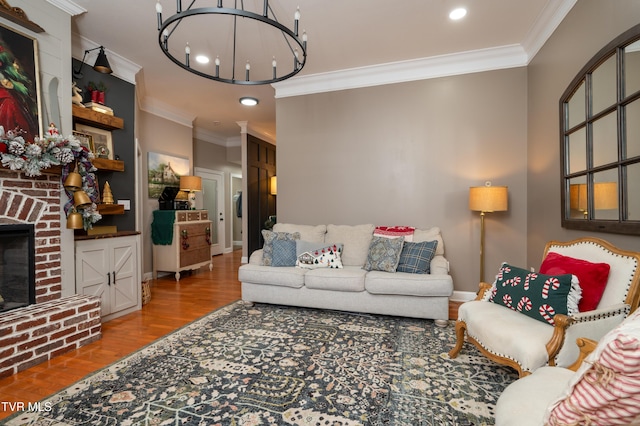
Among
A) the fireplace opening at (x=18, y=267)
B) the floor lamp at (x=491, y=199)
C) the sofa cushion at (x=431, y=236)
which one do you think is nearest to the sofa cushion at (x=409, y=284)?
the sofa cushion at (x=431, y=236)

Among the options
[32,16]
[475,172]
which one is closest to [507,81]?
[475,172]

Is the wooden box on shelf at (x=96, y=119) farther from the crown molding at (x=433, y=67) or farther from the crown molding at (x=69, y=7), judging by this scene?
the crown molding at (x=433, y=67)

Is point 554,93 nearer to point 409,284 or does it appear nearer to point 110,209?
point 409,284

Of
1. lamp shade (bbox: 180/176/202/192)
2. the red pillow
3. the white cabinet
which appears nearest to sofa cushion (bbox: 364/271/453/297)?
the red pillow

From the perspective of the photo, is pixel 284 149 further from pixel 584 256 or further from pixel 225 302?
pixel 584 256

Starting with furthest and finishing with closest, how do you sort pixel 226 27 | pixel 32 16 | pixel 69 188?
pixel 226 27 < pixel 69 188 < pixel 32 16

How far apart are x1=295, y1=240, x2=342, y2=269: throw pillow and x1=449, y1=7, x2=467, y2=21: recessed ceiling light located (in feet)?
8.47

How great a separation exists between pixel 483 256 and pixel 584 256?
1579 millimetres

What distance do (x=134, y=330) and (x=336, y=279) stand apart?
2.01 meters

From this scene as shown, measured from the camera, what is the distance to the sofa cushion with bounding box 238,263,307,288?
3379 mm

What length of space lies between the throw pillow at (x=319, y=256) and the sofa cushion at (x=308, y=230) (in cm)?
25

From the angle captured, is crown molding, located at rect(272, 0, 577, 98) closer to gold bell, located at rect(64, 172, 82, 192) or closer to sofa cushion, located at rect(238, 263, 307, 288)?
sofa cushion, located at rect(238, 263, 307, 288)

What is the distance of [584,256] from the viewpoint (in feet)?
6.73

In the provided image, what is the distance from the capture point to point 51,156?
2.48 meters
